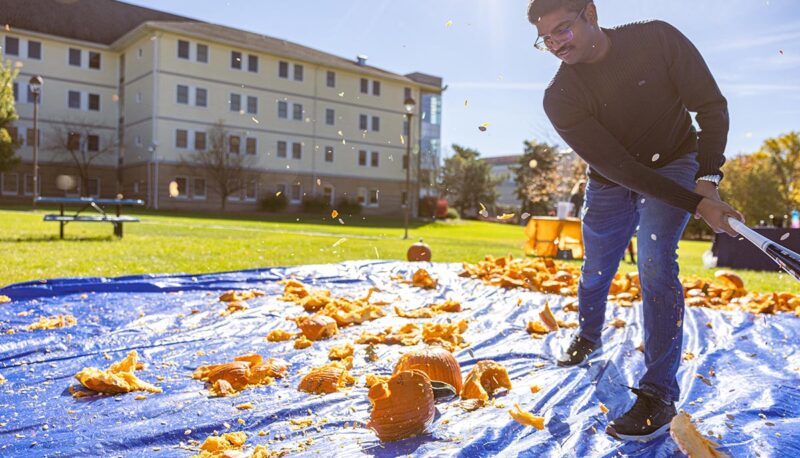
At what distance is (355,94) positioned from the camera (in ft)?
155

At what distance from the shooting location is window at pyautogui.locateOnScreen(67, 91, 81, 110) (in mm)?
42759

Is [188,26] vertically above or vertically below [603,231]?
above

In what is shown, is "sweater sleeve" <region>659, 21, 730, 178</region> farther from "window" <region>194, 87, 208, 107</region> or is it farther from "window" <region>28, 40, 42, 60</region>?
"window" <region>28, 40, 42, 60</region>

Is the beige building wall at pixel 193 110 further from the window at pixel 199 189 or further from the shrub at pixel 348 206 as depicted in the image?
the shrub at pixel 348 206

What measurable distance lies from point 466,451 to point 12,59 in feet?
160

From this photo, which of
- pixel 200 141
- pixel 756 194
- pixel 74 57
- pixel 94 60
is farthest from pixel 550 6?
pixel 756 194

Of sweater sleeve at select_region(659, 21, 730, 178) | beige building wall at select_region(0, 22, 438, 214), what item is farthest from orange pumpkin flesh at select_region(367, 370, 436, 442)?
beige building wall at select_region(0, 22, 438, 214)

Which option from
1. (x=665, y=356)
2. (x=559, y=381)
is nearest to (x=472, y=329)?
(x=559, y=381)

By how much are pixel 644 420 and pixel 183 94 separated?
42114mm

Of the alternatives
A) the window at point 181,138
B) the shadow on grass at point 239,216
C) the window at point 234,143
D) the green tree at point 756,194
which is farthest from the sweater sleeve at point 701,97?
the green tree at point 756,194

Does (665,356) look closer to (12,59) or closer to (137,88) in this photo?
(137,88)

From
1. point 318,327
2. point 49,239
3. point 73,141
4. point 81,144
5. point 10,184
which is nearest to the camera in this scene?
point 318,327

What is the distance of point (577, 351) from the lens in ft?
12.7

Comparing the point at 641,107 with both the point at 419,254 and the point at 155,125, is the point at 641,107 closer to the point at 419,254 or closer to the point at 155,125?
the point at 419,254
